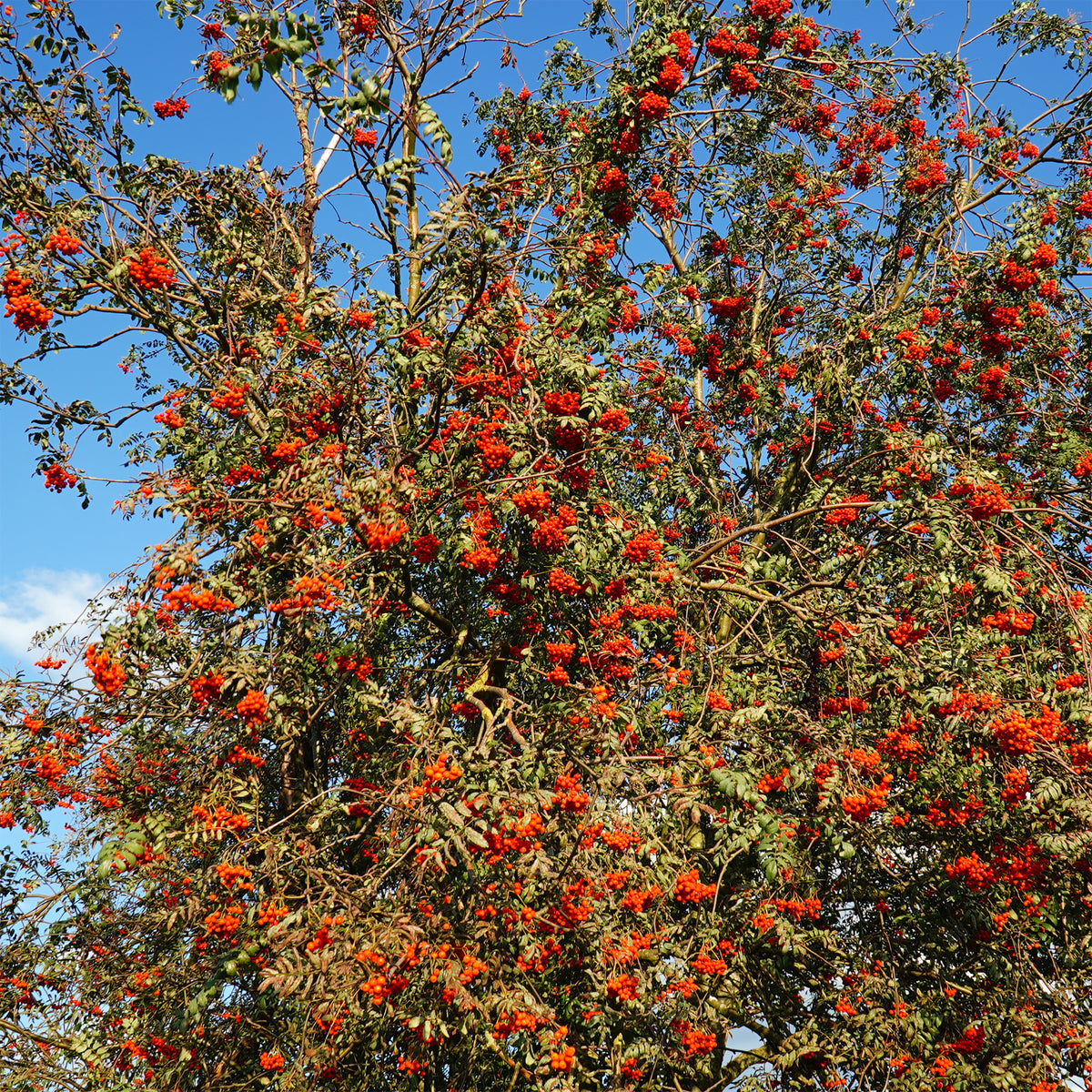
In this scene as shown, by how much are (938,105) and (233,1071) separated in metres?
10.1

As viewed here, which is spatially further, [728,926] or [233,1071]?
[728,926]

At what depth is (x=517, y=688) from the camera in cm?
568

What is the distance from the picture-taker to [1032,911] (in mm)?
5609

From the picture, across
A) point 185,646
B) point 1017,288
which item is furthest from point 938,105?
point 185,646

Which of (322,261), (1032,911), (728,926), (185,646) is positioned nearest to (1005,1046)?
(1032,911)

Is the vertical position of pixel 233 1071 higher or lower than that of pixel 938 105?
lower

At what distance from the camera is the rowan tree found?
413cm

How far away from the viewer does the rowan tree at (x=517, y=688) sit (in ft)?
13.5

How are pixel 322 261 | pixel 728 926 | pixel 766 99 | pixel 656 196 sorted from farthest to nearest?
1. pixel 322 261
2. pixel 766 99
3. pixel 656 196
4. pixel 728 926

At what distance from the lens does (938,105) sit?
325 inches

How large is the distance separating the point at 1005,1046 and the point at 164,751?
18.5 feet

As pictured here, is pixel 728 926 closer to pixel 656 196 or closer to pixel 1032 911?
pixel 1032 911

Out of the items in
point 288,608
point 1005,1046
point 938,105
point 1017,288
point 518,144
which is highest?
point 518,144

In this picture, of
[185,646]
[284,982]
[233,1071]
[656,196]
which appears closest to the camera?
[284,982]
